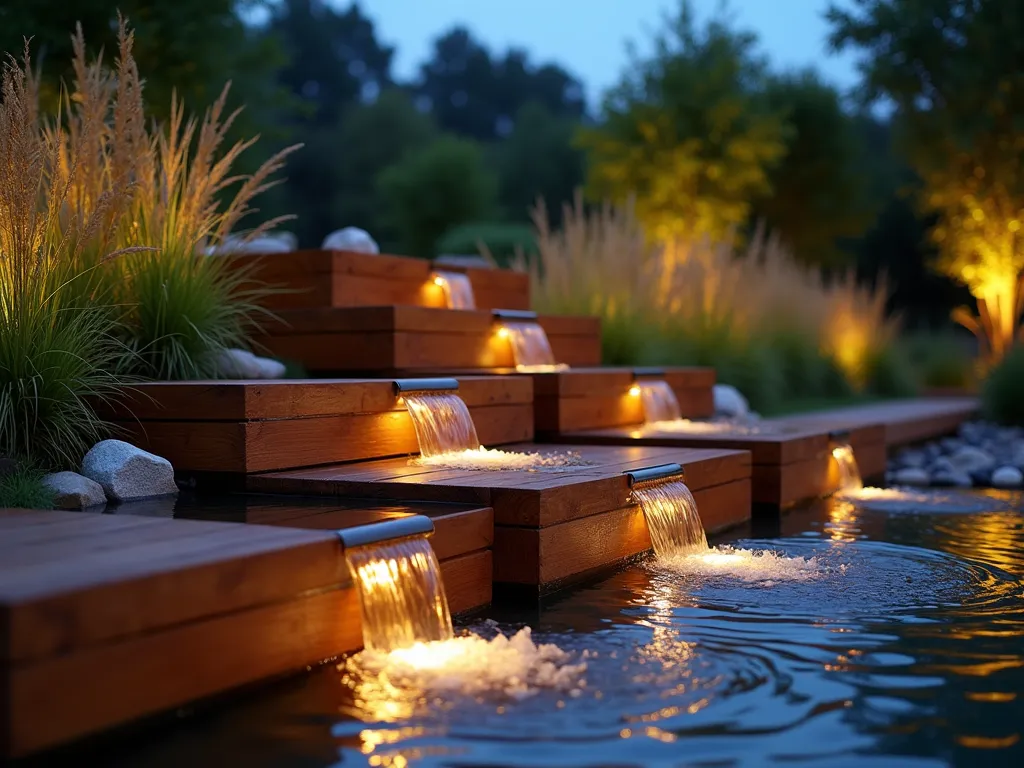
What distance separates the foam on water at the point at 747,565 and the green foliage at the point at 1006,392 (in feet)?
21.2

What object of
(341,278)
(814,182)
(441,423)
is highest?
(814,182)

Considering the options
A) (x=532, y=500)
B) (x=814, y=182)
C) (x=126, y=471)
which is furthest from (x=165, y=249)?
(x=814, y=182)

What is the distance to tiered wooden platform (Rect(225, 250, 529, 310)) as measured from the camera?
5488mm

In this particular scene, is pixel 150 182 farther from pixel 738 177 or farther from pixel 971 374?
pixel 971 374

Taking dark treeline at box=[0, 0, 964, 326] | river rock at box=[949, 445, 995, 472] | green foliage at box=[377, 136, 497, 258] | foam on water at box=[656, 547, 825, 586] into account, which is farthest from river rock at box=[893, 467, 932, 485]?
green foliage at box=[377, 136, 497, 258]

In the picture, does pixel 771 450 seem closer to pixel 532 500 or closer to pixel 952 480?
pixel 952 480

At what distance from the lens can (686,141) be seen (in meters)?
13.4

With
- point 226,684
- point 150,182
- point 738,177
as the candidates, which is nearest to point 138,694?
point 226,684

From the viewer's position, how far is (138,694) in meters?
2.18

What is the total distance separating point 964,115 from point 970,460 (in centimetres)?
705

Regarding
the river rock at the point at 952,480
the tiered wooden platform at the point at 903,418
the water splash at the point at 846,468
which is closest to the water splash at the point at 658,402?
the tiered wooden platform at the point at 903,418

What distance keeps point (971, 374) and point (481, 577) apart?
454 inches

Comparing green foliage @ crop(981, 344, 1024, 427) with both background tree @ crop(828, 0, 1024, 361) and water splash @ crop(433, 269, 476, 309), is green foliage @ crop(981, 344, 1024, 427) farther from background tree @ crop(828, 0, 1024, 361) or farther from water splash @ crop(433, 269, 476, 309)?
water splash @ crop(433, 269, 476, 309)

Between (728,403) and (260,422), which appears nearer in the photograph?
(260,422)
